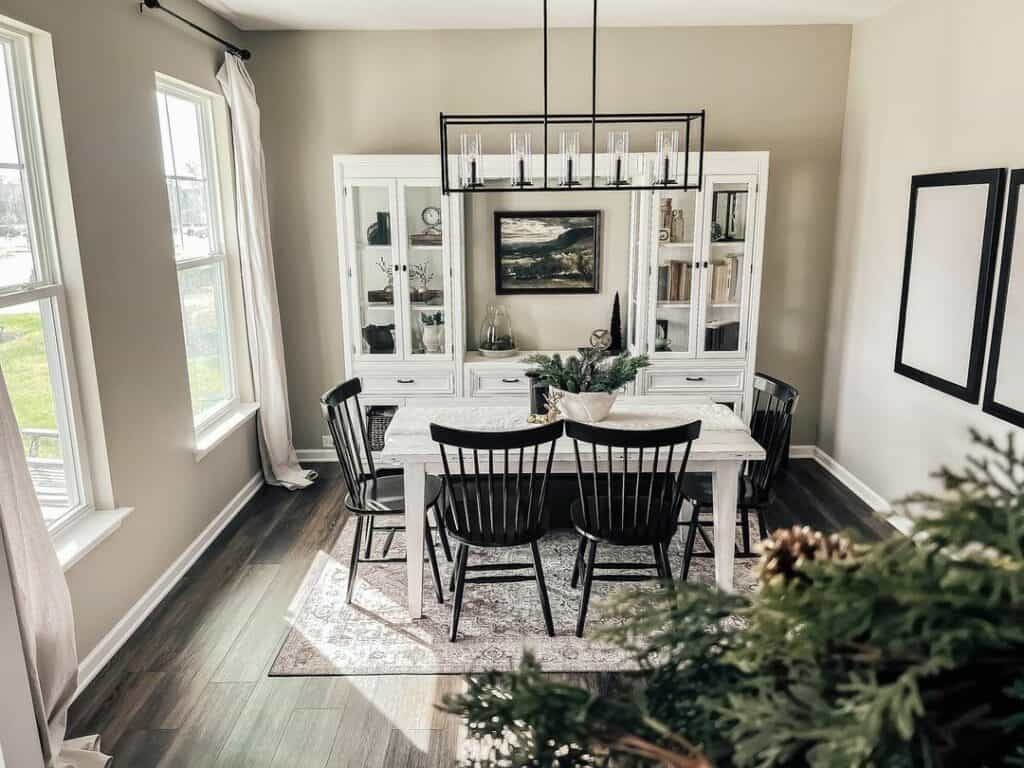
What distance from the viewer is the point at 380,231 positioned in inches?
178

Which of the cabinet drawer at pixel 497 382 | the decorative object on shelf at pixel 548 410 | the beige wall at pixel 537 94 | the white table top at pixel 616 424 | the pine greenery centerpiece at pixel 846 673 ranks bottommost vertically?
the cabinet drawer at pixel 497 382

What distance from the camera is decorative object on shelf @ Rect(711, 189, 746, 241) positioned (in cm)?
442

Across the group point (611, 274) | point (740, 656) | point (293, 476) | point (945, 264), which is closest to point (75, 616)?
point (293, 476)

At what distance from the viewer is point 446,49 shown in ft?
14.9

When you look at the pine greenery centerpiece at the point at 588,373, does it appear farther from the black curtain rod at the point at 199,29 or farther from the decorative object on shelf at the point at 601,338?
the black curtain rod at the point at 199,29

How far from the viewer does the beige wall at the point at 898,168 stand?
3.21 metres

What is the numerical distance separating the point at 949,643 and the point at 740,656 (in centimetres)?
16

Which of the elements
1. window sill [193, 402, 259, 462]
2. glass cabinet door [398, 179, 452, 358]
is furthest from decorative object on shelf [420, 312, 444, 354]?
window sill [193, 402, 259, 462]

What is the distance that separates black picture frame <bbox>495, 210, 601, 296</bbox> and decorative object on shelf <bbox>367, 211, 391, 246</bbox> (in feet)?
2.46

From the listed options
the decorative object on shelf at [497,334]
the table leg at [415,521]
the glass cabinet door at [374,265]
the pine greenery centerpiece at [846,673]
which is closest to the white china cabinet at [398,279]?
the glass cabinet door at [374,265]

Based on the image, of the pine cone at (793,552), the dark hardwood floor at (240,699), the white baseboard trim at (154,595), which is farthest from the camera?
the white baseboard trim at (154,595)

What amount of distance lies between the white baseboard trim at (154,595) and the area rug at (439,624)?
62cm

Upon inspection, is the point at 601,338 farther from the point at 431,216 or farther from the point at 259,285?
the point at 259,285

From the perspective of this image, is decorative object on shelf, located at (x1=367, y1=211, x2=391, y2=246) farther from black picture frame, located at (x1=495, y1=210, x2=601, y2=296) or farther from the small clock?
black picture frame, located at (x1=495, y1=210, x2=601, y2=296)
